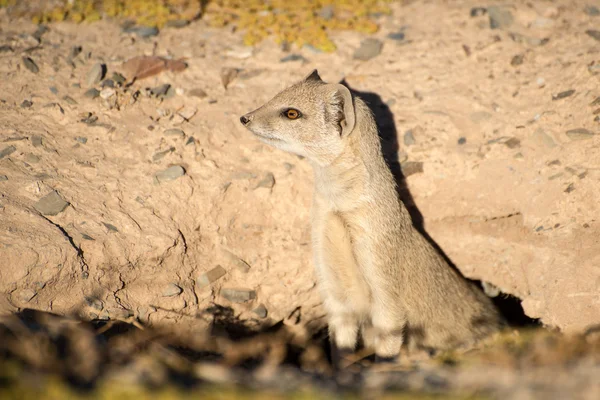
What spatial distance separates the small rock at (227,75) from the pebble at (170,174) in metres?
1.21

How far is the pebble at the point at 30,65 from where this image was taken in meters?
5.19

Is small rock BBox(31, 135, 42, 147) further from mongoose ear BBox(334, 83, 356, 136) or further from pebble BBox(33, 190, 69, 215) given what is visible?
mongoose ear BBox(334, 83, 356, 136)

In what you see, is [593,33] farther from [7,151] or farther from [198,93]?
[7,151]

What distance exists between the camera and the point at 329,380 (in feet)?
7.78

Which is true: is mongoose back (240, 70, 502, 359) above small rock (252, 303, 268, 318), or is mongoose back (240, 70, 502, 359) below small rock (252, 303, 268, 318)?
A: above

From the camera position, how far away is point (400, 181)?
4.91 meters

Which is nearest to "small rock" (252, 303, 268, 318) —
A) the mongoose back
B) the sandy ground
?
the sandy ground

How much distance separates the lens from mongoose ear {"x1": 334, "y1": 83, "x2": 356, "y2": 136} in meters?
3.96

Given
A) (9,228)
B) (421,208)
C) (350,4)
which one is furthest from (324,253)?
(350,4)

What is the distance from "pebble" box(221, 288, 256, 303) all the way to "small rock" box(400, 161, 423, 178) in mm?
1839

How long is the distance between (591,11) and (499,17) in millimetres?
986

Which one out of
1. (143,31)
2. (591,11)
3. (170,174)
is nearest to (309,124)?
(170,174)

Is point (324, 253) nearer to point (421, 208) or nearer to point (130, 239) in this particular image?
point (421, 208)

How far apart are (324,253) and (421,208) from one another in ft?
4.14
